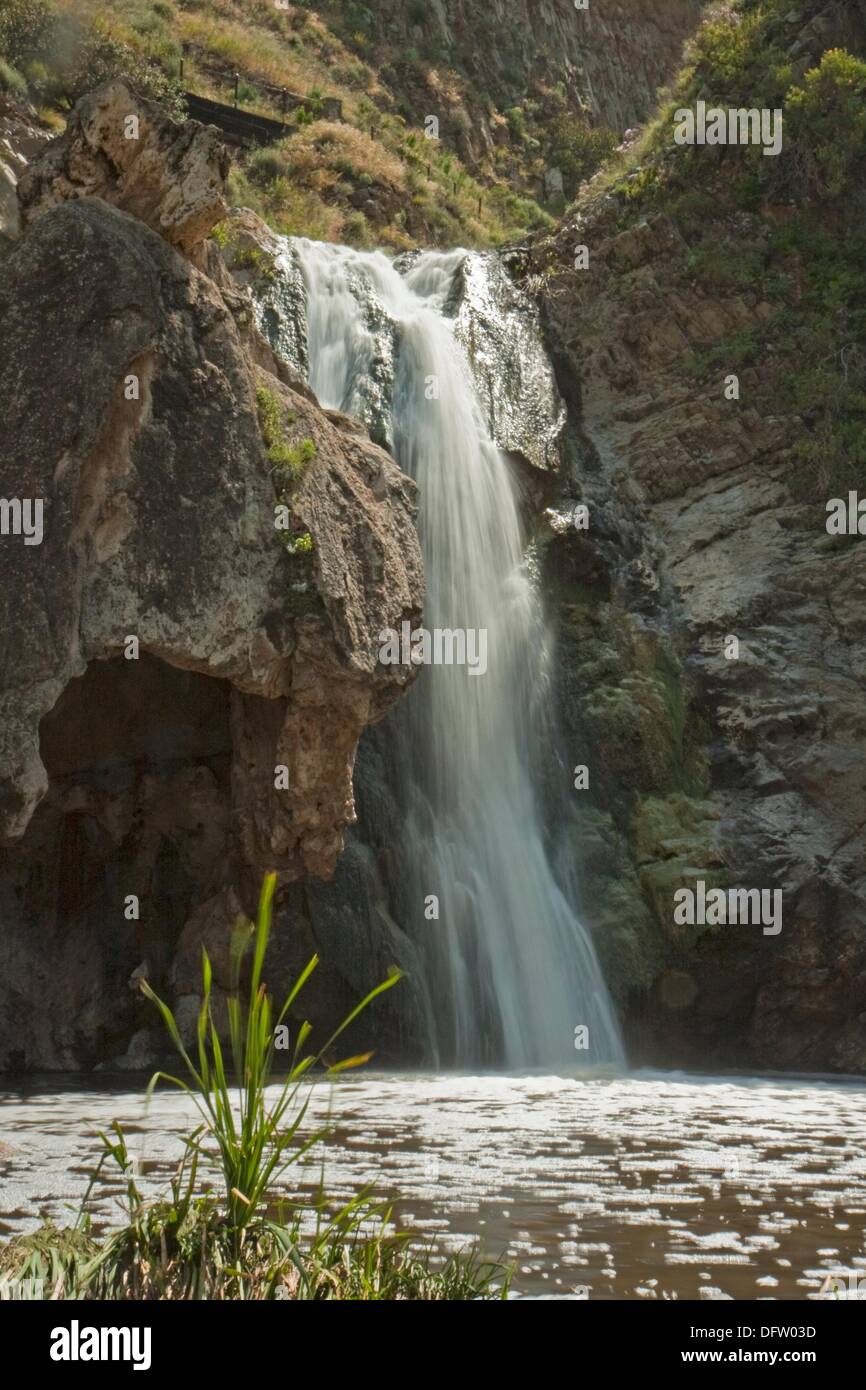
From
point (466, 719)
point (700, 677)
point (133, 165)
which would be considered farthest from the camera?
point (700, 677)

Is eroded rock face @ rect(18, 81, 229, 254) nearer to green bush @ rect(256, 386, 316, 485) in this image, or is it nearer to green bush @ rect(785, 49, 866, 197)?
green bush @ rect(256, 386, 316, 485)

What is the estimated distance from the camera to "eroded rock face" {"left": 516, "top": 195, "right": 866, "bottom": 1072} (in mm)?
17906

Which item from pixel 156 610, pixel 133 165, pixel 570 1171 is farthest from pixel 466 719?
pixel 570 1171

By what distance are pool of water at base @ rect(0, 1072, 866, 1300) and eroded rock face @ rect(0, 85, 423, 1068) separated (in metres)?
2.30

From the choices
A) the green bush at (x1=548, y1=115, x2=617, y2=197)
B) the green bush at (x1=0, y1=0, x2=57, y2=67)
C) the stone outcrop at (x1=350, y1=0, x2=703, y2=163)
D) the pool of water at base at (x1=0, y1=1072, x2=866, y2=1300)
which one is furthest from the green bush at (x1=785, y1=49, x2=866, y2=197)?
the green bush at (x1=548, y1=115, x2=617, y2=197)

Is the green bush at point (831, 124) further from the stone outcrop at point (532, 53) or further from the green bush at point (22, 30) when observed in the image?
the stone outcrop at point (532, 53)

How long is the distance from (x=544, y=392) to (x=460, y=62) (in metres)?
25.8

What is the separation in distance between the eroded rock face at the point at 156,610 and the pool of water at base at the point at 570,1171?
7.54 feet

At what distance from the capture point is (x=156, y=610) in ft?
44.1

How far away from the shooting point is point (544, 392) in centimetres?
2305

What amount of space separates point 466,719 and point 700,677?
151 inches

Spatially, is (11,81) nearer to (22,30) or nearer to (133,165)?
(22,30)
